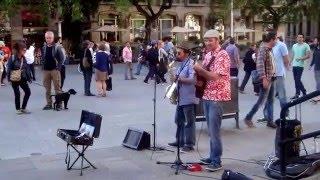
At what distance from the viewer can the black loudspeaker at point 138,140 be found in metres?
8.56

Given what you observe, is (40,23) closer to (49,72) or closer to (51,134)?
(49,72)

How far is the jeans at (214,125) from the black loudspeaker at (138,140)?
164 centimetres

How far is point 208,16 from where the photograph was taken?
4522 centimetres

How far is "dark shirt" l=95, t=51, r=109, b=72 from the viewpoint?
15.4m

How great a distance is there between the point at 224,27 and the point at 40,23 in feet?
52.1

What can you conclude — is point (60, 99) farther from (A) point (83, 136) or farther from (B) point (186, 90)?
(A) point (83, 136)

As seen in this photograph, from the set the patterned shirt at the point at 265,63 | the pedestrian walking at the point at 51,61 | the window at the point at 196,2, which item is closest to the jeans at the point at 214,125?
the patterned shirt at the point at 265,63

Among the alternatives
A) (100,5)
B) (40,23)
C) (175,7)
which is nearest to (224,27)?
(175,7)

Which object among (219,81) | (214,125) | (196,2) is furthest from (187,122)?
(196,2)

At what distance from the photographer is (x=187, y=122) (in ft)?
27.0

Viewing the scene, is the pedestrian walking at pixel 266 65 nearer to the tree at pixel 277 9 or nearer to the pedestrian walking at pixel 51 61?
the pedestrian walking at pixel 51 61

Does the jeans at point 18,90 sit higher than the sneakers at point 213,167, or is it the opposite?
the jeans at point 18,90

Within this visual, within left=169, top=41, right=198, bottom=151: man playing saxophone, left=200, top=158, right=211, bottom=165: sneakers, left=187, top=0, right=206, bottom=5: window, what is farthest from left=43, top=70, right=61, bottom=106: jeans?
left=187, top=0, right=206, bottom=5: window

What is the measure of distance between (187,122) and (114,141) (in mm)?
1802
